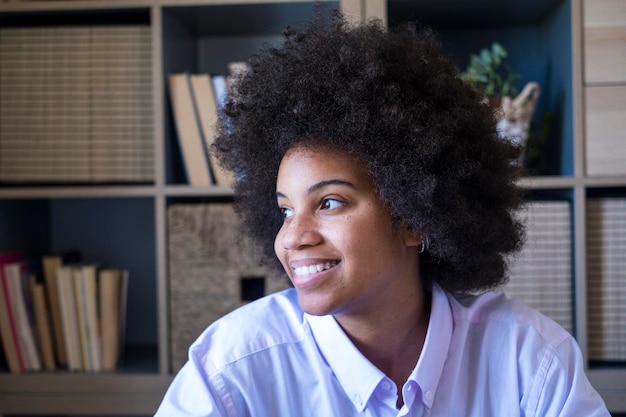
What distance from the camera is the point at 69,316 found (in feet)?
6.24

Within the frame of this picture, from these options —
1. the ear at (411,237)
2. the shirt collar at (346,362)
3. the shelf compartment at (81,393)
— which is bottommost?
the shelf compartment at (81,393)

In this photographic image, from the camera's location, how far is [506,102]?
1.82 metres

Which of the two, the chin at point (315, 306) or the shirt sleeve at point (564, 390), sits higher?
the chin at point (315, 306)

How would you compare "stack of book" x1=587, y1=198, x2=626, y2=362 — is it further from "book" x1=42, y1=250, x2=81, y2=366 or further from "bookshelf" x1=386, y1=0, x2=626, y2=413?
"book" x1=42, y1=250, x2=81, y2=366

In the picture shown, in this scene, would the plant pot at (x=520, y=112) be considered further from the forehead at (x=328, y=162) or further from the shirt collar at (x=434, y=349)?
the forehead at (x=328, y=162)

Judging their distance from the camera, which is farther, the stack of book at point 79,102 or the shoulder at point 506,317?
the stack of book at point 79,102

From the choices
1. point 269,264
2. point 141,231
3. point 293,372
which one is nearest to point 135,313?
point 141,231

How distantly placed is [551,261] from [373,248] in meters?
0.89

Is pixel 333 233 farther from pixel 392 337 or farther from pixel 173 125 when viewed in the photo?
pixel 173 125

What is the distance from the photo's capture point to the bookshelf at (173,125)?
70.2 inches

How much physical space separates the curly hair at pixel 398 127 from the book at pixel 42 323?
2.95 ft

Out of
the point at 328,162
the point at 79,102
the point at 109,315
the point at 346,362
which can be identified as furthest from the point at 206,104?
the point at 346,362

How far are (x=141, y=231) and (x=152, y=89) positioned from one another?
0.54m

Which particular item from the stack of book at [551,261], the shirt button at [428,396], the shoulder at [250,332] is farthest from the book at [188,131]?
the shirt button at [428,396]
